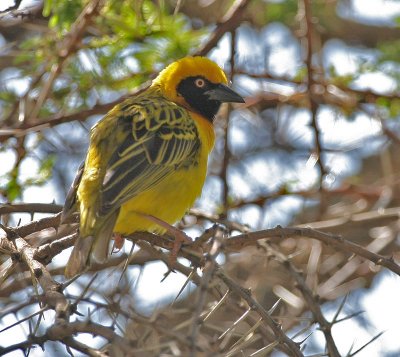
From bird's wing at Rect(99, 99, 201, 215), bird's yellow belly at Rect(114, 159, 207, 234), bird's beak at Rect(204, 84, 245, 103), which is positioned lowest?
bird's yellow belly at Rect(114, 159, 207, 234)

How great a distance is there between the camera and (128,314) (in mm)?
2670

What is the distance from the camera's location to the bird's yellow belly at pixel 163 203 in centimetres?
431

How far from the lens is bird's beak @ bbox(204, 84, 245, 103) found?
5.27 m

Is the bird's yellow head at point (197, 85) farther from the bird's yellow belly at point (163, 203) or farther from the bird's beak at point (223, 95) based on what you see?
the bird's yellow belly at point (163, 203)

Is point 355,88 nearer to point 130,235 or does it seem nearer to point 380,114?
point 380,114

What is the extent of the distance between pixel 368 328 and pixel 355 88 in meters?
1.72

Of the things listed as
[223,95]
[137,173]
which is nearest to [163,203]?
[137,173]

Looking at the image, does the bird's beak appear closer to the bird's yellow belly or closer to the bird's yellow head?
the bird's yellow head

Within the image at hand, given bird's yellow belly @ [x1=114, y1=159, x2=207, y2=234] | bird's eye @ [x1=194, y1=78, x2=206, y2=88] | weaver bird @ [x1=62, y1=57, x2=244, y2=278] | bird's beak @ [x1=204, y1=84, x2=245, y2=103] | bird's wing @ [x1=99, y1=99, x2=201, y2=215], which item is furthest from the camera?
bird's eye @ [x1=194, y1=78, x2=206, y2=88]

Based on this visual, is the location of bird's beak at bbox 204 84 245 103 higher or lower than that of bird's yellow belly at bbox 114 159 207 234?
higher

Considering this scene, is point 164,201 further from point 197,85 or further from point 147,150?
point 197,85

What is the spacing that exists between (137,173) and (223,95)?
1239 mm

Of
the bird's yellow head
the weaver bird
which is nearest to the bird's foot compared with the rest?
the weaver bird

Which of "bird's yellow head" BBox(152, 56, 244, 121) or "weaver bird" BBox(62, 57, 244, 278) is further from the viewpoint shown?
"bird's yellow head" BBox(152, 56, 244, 121)
